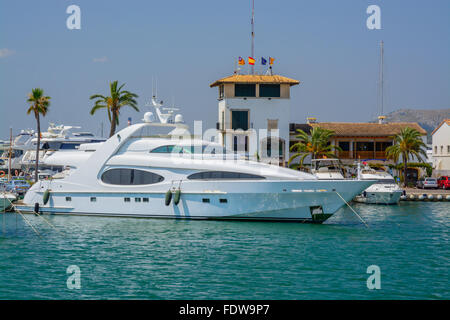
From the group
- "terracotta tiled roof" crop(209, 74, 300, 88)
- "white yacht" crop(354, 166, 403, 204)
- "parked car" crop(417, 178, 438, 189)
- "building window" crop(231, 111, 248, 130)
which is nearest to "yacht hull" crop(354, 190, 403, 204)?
"white yacht" crop(354, 166, 403, 204)

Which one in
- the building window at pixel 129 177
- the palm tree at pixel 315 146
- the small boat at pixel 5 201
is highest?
the palm tree at pixel 315 146

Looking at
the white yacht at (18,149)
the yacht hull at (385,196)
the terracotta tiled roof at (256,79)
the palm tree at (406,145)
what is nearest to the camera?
the yacht hull at (385,196)

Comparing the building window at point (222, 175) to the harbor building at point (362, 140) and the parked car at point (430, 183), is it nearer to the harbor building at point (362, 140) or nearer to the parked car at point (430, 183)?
the harbor building at point (362, 140)

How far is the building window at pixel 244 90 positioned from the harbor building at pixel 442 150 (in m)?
22.7

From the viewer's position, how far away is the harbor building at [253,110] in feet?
176

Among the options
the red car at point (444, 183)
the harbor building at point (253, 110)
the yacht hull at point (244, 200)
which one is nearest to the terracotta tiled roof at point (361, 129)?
the red car at point (444, 183)

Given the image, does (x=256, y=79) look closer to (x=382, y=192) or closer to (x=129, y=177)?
(x=382, y=192)

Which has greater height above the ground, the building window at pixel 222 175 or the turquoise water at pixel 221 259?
the building window at pixel 222 175

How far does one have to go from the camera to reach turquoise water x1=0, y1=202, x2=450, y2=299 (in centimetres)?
1675

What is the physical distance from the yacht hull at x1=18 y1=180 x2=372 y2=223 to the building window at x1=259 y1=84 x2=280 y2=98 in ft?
84.7

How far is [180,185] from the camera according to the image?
2942cm

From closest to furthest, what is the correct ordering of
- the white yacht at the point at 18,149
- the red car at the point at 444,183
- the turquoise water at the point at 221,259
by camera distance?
1. the turquoise water at the point at 221,259
2. the red car at the point at 444,183
3. the white yacht at the point at 18,149

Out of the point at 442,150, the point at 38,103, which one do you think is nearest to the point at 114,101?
the point at 38,103

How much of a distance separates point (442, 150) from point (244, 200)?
42.8 m
